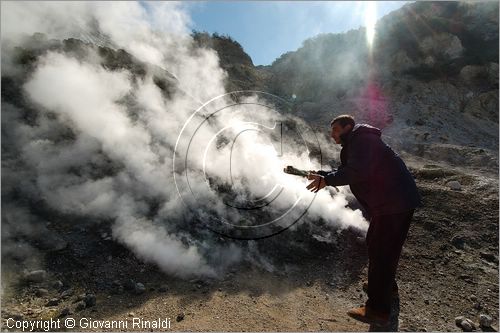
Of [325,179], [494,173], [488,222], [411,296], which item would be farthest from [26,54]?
[494,173]

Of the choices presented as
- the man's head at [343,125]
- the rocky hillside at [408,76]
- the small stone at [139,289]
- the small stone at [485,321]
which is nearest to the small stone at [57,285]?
the small stone at [139,289]

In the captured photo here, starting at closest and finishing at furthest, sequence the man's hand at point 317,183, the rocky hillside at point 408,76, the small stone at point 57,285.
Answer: the man's hand at point 317,183
the small stone at point 57,285
the rocky hillside at point 408,76

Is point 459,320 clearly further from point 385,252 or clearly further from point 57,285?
point 57,285

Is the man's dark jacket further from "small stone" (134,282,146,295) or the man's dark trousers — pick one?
"small stone" (134,282,146,295)

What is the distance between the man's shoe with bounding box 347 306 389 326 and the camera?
3234 mm

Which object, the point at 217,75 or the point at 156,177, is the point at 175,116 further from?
the point at 217,75

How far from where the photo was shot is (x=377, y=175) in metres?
3.09

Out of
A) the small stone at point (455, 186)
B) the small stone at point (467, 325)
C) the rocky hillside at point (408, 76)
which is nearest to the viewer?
the small stone at point (467, 325)

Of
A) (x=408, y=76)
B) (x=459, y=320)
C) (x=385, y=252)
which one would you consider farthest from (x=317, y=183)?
(x=408, y=76)

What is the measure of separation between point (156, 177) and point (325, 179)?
2.95m

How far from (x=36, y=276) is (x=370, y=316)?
3256mm

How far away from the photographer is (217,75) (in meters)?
16.1

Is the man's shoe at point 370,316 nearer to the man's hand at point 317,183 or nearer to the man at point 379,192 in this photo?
the man at point 379,192

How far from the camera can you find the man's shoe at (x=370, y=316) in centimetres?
323
